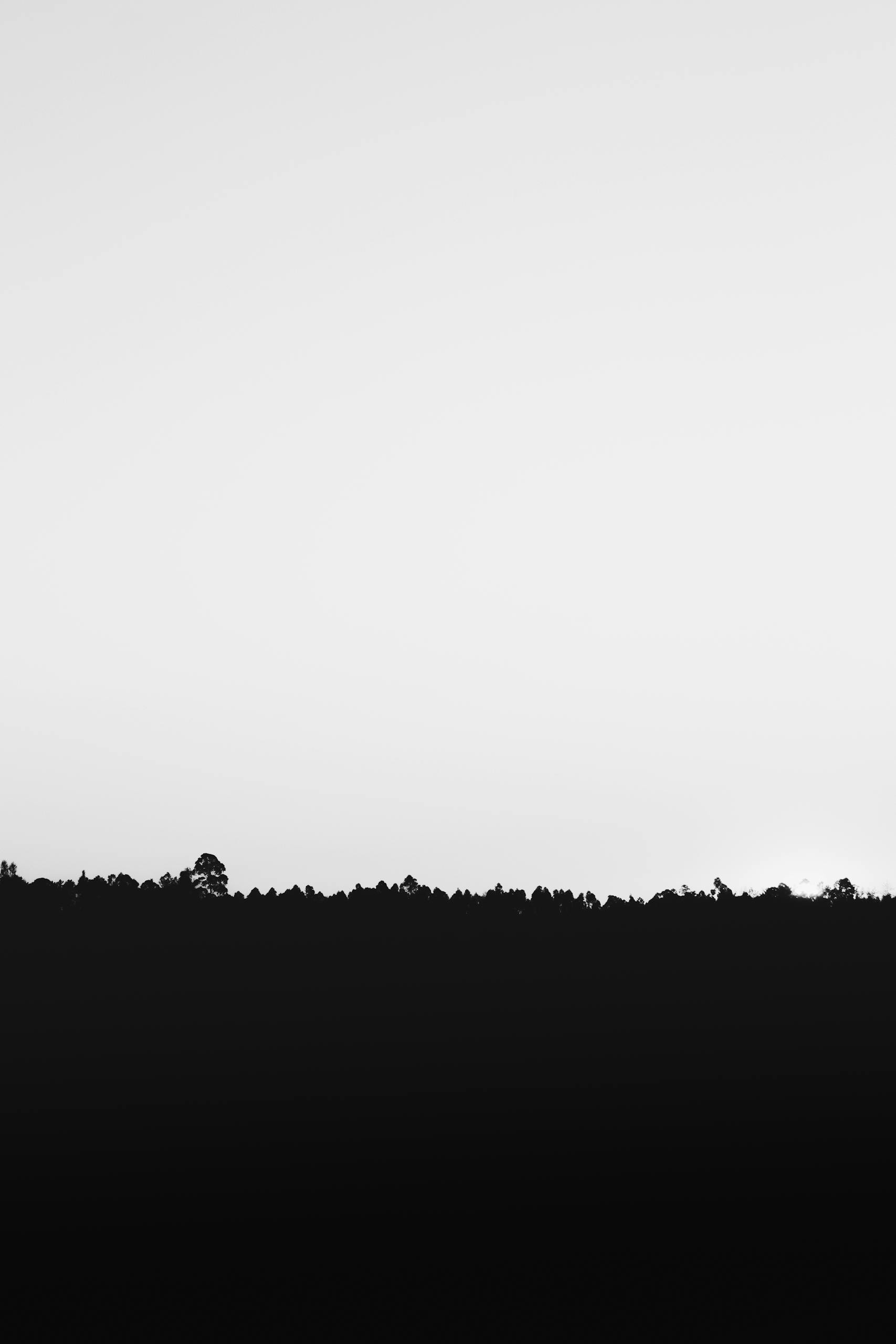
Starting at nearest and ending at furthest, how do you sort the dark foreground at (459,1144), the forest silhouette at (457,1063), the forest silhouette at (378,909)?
the dark foreground at (459,1144)
the forest silhouette at (457,1063)
the forest silhouette at (378,909)

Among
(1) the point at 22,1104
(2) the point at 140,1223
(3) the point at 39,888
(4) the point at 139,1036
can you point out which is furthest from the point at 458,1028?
(3) the point at 39,888

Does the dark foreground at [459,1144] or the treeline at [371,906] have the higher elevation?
the treeline at [371,906]

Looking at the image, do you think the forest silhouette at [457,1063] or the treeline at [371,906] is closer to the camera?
the forest silhouette at [457,1063]

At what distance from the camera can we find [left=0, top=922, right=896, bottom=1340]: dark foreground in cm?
4062

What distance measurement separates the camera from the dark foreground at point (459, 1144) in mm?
40625

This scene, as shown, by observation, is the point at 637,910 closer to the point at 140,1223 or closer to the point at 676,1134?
the point at 676,1134

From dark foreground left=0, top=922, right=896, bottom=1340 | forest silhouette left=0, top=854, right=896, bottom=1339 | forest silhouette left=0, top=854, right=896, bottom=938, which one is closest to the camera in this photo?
dark foreground left=0, top=922, right=896, bottom=1340

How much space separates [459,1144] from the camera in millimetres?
66750

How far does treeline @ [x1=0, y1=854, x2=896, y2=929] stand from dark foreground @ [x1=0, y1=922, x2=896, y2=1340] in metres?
20.1

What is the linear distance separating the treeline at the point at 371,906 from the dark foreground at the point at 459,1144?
66.0ft

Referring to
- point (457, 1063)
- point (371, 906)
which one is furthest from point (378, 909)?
point (457, 1063)

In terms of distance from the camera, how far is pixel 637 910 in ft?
550

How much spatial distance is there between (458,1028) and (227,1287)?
66845 millimetres

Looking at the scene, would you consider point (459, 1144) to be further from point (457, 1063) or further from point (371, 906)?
point (371, 906)
